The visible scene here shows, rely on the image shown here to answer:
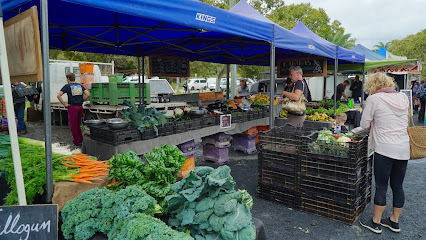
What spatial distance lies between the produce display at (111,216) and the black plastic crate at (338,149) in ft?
7.97

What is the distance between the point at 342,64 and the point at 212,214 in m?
11.0

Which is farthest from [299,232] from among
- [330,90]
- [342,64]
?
[330,90]

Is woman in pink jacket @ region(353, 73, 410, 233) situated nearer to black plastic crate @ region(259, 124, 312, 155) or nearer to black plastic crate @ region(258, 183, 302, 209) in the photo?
black plastic crate @ region(259, 124, 312, 155)

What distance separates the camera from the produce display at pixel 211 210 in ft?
5.93

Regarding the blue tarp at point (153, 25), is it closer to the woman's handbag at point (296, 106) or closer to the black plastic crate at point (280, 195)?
the woman's handbag at point (296, 106)

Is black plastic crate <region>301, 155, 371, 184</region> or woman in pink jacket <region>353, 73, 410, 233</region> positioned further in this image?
black plastic crate <region>301, 155, 371, 184</region>

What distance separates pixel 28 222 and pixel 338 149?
3.18 meters

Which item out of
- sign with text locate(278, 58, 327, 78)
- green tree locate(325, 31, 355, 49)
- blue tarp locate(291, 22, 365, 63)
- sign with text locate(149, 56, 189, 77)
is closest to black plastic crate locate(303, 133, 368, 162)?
blue tarp locate(291, 22, 365, 63)

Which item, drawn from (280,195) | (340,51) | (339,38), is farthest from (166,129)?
(339,38)

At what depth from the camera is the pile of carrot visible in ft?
8.07

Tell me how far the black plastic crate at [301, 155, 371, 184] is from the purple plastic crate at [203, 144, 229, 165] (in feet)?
8.62

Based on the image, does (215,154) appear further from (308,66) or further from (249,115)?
(308,66)

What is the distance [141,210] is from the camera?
73.8 inches

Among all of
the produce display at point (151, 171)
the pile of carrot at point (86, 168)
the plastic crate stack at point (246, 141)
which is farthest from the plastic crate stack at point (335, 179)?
the plastic crate stack at point (246, 141)
